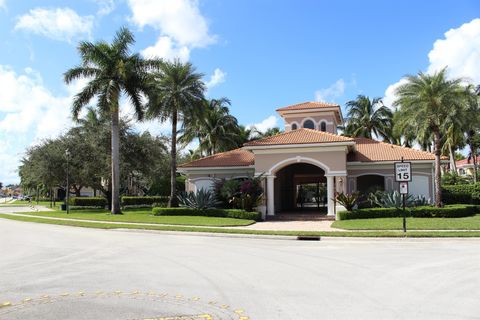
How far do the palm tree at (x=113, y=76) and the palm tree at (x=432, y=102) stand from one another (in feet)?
57.9

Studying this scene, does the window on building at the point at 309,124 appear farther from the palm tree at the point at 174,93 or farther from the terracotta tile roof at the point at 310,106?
the palm tree at the point at 174,93

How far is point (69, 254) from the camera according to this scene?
1280 cm

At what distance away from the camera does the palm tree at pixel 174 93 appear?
31.6 meters

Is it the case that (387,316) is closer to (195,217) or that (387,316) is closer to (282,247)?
(282,247)

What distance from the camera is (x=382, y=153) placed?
101 ft

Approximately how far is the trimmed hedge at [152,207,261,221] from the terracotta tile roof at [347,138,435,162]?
873cm

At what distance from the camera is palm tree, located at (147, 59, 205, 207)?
Answer: 31.6 meters

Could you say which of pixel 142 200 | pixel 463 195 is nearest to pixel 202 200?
pixel 463 195

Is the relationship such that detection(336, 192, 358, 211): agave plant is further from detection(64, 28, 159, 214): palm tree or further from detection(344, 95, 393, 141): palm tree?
detection(344, 95, 393, 141): palm tree

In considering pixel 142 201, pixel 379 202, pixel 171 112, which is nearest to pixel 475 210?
pixel 379 202

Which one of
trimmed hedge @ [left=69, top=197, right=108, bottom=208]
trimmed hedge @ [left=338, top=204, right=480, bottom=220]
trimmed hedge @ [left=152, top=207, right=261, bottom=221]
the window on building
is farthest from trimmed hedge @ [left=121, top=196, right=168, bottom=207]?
trimmed hedge @ [left=338, top=204, right=480, bottom=220]

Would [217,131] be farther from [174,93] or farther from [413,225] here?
[413,225]

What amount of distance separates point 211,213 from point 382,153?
12923 millimetres

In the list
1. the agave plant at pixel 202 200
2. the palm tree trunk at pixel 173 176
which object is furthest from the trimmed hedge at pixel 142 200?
the agave plant at pixel 202 200
